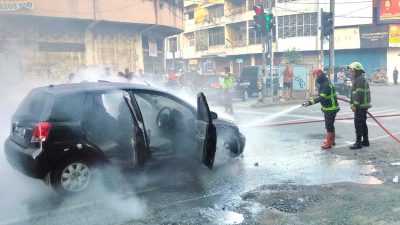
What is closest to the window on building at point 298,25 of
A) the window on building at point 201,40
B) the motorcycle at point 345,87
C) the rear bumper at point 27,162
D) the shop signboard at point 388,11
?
the shop signboard at point 388,11

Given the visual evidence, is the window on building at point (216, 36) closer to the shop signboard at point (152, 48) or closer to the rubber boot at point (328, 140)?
the shop signboard at point (152, 48)

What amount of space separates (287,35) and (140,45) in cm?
2108

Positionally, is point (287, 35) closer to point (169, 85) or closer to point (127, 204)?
point (169, 85)

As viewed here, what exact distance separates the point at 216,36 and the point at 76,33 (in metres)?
32.2

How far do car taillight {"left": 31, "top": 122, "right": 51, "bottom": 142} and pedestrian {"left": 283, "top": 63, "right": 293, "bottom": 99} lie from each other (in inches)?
604

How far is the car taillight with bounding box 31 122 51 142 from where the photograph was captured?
4.86m

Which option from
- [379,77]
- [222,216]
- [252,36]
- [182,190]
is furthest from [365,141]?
[252,36]

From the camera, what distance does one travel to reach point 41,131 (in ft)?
15.9

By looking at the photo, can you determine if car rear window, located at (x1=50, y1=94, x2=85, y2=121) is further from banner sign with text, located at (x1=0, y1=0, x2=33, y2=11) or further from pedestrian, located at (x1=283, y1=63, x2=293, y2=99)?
pedestrian, located at (x1=283, y1=63, x2=293, y2=99)

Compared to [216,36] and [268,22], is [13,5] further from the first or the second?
[216,36]

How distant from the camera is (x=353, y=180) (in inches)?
230

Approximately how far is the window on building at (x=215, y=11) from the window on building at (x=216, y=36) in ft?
5.56

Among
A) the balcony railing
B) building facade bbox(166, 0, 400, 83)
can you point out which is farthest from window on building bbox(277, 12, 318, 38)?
the balcony railing

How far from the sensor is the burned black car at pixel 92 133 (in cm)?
495
